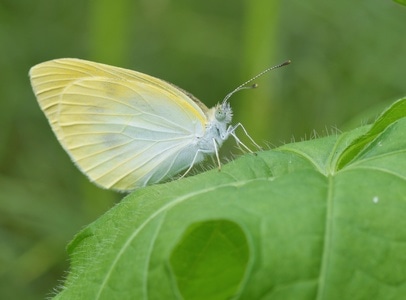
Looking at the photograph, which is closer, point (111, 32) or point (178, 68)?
point (111, 32)

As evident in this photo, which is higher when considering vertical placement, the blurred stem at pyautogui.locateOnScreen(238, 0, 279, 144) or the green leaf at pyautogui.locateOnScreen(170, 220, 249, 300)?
the blurred stem at pyautogui.locateOnScreen(238, 0, 279, 144)

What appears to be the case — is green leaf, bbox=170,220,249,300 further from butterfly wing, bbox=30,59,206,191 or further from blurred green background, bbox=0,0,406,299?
blurred green background, bbox=0,0,406,299

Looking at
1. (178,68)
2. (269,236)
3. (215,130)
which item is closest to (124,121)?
(215,130)

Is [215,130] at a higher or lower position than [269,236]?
higher

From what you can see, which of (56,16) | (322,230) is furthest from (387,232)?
(56,16)

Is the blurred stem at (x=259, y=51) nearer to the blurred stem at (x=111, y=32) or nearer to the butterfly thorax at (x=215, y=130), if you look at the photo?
the blurred stem at (x=111, y=32)

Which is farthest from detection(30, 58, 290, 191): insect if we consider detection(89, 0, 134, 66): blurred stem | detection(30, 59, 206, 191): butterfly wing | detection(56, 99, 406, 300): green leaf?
detection(89, 0, 134, 66): blurred stem

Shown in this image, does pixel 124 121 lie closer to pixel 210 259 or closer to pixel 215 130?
pixel 215 130
